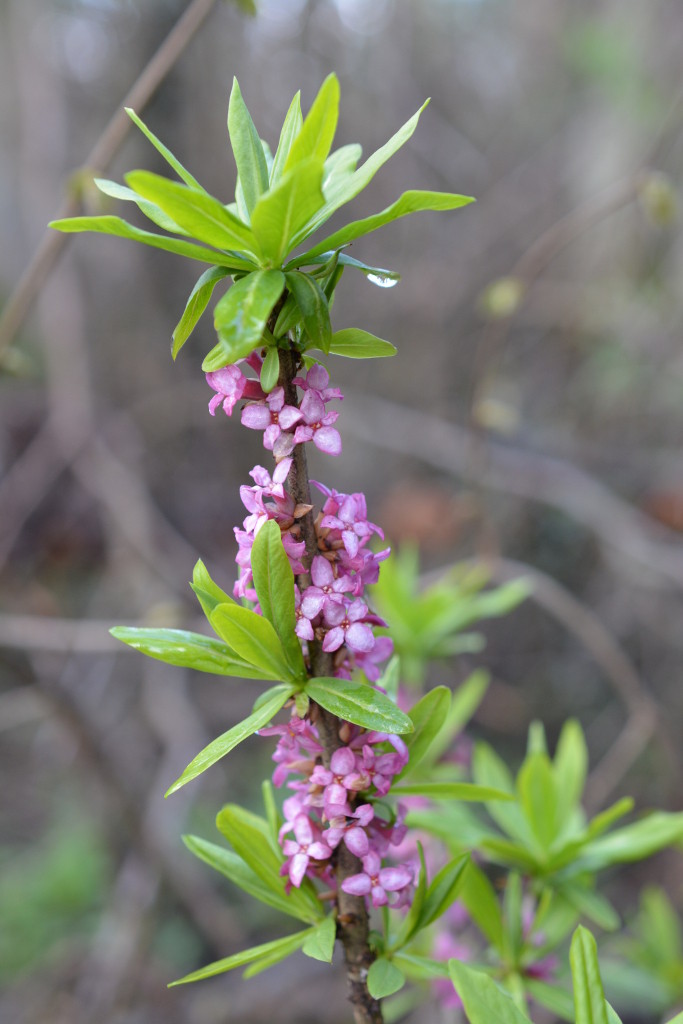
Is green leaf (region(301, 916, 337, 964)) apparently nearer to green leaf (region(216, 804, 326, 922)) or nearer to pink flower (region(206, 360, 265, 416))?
green leaf (region(216, 804, 326, 922))

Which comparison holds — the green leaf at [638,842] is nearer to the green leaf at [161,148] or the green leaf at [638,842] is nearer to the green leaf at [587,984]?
the green leaf at [587,984]

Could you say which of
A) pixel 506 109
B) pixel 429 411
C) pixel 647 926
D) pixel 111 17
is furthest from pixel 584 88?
pixel 647 926

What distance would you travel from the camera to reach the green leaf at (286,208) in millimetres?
425

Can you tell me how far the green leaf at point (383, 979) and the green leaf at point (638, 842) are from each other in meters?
0.35

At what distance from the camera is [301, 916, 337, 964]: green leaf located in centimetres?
52

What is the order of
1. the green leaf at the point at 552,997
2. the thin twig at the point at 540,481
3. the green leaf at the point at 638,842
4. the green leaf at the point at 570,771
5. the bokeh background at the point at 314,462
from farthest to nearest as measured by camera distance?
the bokeh background at the point at 314,462 → the thin twig at the point at 540,481 → the green leaf at the point at 570,771 → the green leaf at the point at 638,842 → the green leaf at the point at 552,997

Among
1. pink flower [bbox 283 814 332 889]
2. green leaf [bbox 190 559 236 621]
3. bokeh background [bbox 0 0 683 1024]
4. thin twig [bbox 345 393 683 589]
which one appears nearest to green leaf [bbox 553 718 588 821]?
pink flower [bbox 283 814 332 889]

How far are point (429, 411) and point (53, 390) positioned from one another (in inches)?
86.4

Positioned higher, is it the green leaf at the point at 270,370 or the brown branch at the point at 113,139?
the brown branch at the point at 113,139

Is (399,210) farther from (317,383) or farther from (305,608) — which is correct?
(305,608)

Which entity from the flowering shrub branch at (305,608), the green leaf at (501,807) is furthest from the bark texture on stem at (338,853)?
the green leaf at (501,807)

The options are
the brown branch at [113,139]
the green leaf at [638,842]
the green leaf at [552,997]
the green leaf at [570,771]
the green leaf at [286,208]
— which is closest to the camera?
the green leaf at [286,208]

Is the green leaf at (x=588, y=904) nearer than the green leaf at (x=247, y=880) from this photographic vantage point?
No

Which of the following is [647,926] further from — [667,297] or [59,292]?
[667,297]
